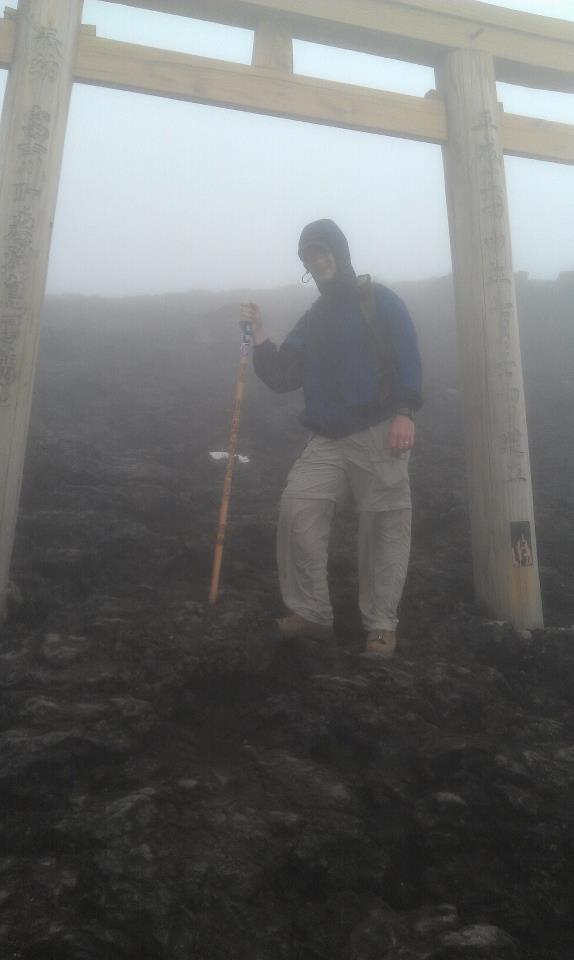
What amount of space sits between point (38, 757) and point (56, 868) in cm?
54

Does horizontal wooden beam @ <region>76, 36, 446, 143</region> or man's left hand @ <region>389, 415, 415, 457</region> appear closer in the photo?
man's left hand @ <region>389, 415, 415, 457</region>

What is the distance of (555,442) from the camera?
26.3 ft

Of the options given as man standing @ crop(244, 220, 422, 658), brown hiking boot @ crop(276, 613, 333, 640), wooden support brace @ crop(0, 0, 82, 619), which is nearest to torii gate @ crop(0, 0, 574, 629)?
wooden support brace @ crop(0, 0, 82, 619)

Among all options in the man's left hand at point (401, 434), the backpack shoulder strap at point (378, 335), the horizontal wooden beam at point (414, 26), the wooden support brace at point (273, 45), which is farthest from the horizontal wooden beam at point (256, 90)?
the man's left hand at point (401, 434)

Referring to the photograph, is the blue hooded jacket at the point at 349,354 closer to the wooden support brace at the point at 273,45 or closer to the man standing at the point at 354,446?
the man standing at the point at 354,446

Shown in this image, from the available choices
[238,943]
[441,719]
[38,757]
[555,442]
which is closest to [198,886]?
[238,943]

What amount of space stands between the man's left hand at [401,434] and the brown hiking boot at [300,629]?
108 centimetres

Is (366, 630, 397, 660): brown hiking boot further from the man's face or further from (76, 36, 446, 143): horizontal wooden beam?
(76, 36, 446, 143): horizontal wooden beam

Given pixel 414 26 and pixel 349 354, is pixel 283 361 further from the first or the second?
pixel 414 26

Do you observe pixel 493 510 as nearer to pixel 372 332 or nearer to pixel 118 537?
pixel 372 332

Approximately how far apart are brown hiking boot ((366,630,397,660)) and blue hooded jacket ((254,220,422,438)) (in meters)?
1.12

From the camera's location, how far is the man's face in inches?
165

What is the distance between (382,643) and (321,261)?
86.0 inches

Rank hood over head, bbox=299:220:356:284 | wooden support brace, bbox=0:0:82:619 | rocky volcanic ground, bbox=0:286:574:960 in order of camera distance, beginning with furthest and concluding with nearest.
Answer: hood over head, bbox=299:220:356:284 < wooden support brace, bbox=0:0:82:619 < rocky volcanic ground, bbox=0:286:574:960
